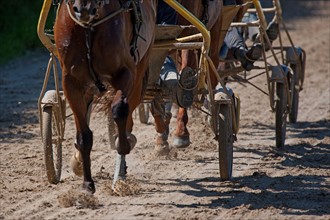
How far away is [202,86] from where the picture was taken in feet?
26.9

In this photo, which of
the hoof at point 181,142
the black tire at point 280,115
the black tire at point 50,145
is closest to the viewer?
the black tire at point 50,145

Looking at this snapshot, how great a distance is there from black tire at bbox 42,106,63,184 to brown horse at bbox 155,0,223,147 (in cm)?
143

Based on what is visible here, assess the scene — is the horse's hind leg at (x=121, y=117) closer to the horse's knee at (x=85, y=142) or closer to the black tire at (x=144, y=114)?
A: the horse's knee at (x=85, y=142)

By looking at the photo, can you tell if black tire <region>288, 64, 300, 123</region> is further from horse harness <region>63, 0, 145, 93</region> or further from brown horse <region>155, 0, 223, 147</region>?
horse harness <region>63, 0, 145, 93</region>

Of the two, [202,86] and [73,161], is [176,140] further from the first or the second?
[73,161]

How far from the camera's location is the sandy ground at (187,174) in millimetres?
6852

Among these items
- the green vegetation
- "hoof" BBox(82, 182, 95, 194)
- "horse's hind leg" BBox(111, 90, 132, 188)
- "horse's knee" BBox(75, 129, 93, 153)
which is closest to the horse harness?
"horse's hind leg" BBox(111, 90, 132, 188)

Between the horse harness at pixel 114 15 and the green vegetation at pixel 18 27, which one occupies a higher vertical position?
the horse harness at pixel 114 15

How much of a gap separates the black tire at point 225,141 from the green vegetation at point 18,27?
8.40m

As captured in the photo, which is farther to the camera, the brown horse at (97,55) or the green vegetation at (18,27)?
the green vegetation at (18,27)

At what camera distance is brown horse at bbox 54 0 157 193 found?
6.73 meters

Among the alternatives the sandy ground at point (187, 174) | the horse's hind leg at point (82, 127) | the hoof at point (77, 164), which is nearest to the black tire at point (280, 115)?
the sandy ground at point (187, 174)

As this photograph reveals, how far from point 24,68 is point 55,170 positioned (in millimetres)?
7620

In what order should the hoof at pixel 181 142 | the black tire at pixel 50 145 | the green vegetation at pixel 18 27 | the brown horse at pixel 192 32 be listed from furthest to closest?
the green vegetation at pixel 18 27, the hoof at pixel 181 142, the brown horse at pixel 192 32, the black tire at pixel 50 145
